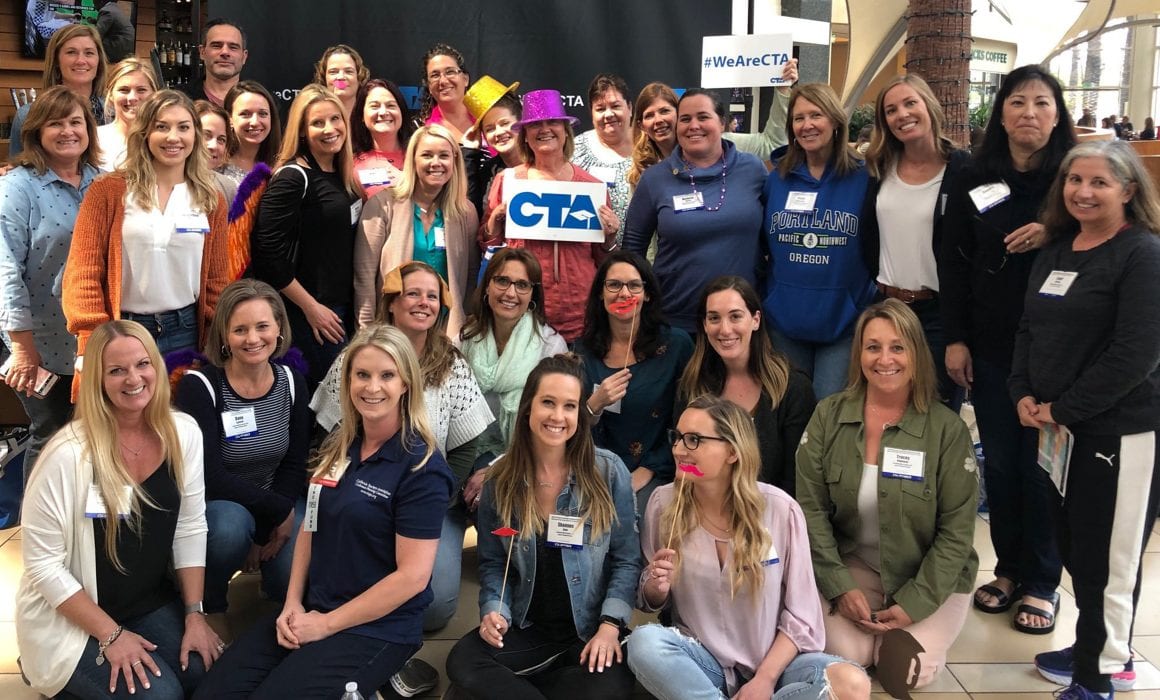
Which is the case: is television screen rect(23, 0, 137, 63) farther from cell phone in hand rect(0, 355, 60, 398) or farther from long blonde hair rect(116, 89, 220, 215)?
long blonde hair rect(116, 89, 220, 215)

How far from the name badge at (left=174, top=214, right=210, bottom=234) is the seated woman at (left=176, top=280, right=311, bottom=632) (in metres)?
0.29

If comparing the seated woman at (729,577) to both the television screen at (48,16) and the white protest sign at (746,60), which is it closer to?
the white protest sign at (746,60)

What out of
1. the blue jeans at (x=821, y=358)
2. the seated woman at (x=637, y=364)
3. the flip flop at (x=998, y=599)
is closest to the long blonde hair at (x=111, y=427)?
the seated woman at (x=637, y=364)

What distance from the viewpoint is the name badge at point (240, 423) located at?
3.15 meters

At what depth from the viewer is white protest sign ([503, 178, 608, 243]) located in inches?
153

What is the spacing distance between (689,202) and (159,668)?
2.36 meters

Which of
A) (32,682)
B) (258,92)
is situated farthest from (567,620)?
(258,92)

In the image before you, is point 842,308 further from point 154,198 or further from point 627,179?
point 154,198

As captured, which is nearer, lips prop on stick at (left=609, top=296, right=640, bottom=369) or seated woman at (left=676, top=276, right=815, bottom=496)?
seated woman at (left=676, top=276, right=815, bottom=496)

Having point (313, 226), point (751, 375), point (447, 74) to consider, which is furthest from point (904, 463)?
point (447, 74)

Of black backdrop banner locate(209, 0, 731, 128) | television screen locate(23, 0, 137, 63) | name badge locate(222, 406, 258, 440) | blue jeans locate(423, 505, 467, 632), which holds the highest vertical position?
television screen locate(23, 0, 137, 63)

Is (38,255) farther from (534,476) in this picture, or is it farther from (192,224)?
(534,476)

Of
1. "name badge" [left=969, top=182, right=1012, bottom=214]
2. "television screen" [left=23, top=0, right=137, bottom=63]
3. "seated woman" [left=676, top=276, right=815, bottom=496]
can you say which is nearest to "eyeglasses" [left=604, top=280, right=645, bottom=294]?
"seated woman" [left=676, top=276, right=815, bottom=496]

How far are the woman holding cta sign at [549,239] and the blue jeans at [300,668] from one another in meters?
1.64
